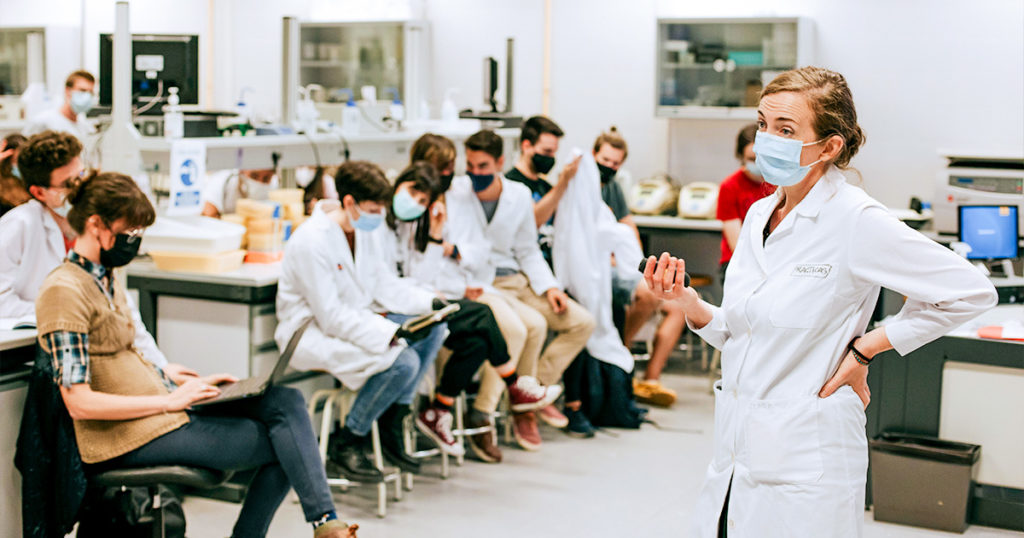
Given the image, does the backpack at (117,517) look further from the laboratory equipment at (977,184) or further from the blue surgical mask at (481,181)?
the laboratory equipment at (977,184)

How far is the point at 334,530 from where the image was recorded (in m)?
2.93

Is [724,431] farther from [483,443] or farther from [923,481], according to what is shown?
[483,443]

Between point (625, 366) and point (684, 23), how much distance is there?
8.04ft

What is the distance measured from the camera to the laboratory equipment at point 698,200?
5984mm

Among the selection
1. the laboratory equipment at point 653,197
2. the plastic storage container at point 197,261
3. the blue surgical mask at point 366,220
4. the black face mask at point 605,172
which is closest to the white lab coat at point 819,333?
the blue surgical mask at point 366,220

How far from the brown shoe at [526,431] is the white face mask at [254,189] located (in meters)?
1.93

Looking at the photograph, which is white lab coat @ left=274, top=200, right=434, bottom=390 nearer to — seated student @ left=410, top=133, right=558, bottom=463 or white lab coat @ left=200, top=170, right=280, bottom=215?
seated student @ left=410, top=133, right=558, bottom=463

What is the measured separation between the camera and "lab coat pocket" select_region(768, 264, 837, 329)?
181 centimetres

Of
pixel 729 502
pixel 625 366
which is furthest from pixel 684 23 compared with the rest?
pixel 729 502

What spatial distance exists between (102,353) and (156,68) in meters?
2.08

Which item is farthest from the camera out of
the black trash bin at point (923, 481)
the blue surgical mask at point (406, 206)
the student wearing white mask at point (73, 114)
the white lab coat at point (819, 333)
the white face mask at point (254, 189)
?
the student wearing white mask at point (73, 114)

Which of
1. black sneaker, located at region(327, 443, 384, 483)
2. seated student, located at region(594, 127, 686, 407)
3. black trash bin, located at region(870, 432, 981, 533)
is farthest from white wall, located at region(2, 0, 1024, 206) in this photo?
black sneaker, located at region(327, 443, 384, 483)

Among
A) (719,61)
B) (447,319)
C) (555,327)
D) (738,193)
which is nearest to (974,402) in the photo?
(738,193)

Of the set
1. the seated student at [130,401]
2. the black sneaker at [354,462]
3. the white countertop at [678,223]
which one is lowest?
the black sneaker at [354,462]
